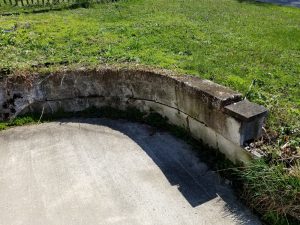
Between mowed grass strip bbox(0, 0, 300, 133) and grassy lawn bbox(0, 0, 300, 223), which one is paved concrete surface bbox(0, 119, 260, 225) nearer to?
grassy lawn bbox(0, 0, 300, 223)

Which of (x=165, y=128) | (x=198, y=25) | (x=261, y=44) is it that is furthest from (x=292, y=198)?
(x=198, y=25)

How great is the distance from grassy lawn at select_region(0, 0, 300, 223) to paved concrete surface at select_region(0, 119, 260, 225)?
40.8 inches

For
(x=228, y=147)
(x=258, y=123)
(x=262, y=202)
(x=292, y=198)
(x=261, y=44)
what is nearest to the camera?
(x=292, y=198)

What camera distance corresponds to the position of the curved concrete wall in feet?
15.7

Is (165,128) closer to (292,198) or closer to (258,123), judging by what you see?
(258,123)

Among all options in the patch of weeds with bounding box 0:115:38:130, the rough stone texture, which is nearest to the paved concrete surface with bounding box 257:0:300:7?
the rough stone texture

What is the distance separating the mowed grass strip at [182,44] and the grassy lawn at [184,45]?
2 cm

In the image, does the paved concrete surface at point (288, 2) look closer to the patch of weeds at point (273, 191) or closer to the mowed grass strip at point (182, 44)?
the mowed grass strip at point (182, 44)

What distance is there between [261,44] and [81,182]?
497 cm

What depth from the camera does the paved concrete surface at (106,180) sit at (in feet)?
14.8

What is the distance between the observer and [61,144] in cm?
589

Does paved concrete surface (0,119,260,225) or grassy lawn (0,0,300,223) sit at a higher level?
grassy lawn (0,0,300,223)

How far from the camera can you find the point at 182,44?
7.79 m

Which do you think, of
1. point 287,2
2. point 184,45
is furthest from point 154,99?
point 287,2
